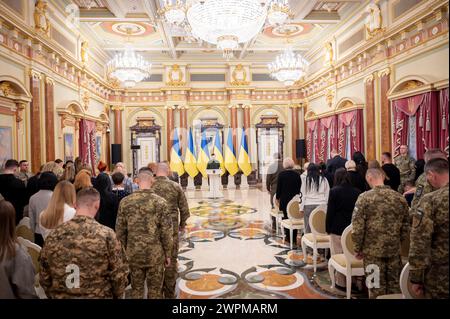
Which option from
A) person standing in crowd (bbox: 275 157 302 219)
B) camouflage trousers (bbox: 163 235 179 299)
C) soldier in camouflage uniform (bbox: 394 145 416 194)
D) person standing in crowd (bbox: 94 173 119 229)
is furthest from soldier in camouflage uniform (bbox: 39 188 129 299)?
soldier in camouflage uniform (bbox: 394 145 416 194)

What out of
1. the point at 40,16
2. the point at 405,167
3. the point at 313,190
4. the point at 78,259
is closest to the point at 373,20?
the point at 405,167

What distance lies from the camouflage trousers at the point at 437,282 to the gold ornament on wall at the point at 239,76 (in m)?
12.5

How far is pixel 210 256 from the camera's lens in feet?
15.9

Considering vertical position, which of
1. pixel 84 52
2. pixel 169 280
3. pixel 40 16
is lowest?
pixel 169 280

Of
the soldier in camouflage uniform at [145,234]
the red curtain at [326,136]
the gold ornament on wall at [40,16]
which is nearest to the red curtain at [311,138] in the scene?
the red curtain at [326,136]

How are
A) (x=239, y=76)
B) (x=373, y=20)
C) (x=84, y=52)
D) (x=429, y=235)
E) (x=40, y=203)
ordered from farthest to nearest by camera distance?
(x=239, y=76) → (x=84, y=52) → (x=373, y=20) → (x=40, y=203) → (x=429, y=235)

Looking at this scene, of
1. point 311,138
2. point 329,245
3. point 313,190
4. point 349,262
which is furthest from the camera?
point 311,138

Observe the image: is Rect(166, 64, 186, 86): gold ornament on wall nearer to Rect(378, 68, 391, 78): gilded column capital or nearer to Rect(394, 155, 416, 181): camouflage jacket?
Rect(378, 68, 391, 78): gilded column capital

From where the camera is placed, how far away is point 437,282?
1.48m

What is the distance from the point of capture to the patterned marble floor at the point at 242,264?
359 centimetres

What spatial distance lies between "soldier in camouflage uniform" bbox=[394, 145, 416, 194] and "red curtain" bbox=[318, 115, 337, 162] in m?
4.72

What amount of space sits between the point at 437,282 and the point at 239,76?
1289cm

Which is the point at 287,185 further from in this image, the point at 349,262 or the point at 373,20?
the point at 373,20
